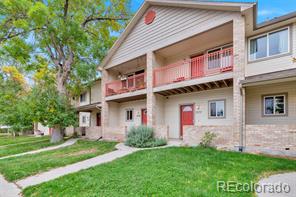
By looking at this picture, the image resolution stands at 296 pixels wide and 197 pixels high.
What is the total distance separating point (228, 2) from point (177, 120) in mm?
7760

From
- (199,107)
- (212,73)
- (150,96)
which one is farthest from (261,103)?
(150,96)

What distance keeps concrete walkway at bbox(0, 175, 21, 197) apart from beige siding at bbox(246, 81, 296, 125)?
35.6 feet

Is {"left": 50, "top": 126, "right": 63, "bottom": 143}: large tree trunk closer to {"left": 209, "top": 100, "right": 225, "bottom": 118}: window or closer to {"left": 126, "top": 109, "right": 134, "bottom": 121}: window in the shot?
{"left": 126, "top": 109, "right": 134, "bottom": 121}: window

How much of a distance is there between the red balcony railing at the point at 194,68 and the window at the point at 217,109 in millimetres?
1939

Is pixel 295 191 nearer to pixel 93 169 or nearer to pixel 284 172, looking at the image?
pixel 284 172

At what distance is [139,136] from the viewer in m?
11.7

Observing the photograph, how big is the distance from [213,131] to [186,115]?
369 cm

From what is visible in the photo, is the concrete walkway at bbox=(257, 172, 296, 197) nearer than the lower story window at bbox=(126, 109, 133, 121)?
Yes

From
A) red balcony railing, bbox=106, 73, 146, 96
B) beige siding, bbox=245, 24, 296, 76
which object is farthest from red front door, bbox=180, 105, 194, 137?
beige siding, bbox=245, 24, 296, 76

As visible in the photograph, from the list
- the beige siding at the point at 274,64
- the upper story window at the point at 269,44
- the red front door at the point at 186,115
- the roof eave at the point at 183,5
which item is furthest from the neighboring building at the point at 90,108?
the upper story window at the point at 269,44

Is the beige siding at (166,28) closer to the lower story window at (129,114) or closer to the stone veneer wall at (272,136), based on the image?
the lower story window at (129,114)

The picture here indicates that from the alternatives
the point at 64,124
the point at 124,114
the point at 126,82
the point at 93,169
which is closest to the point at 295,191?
the point at 93,169

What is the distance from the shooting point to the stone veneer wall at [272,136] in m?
7.80

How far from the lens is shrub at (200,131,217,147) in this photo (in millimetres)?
9628
